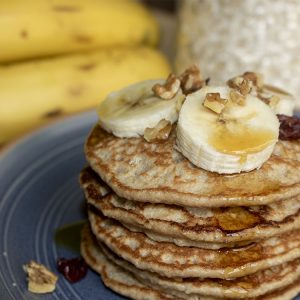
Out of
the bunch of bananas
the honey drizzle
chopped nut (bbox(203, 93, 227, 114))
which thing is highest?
chopped nut (bbox(203, 93, 227, 114))

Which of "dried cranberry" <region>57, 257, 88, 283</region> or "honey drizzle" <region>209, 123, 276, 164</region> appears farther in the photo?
"dried cranberry" <region>57, 257, 88, 283</region>

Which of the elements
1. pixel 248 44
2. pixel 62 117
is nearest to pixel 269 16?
pixel 248 44

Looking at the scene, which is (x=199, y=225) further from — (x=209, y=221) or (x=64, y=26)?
(x=64, y=26)

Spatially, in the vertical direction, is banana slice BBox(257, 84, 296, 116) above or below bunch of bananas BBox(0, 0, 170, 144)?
above

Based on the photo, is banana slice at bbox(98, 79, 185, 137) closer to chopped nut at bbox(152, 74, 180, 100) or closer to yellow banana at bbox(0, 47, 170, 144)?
chopped nut at bbox(152, 74, 180, 100)

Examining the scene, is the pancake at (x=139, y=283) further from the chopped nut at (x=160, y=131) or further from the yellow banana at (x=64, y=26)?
the yellow banana at (x=64, y=26)

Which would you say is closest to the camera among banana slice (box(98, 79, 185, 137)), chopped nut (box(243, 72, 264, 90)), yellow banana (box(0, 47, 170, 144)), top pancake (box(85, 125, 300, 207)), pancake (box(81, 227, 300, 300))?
top pancake (box(85, 125, 300, 207))

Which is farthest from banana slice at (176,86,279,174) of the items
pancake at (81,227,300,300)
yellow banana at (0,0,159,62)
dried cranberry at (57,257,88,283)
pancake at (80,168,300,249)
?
yellow banana at (0,0,159,62)
